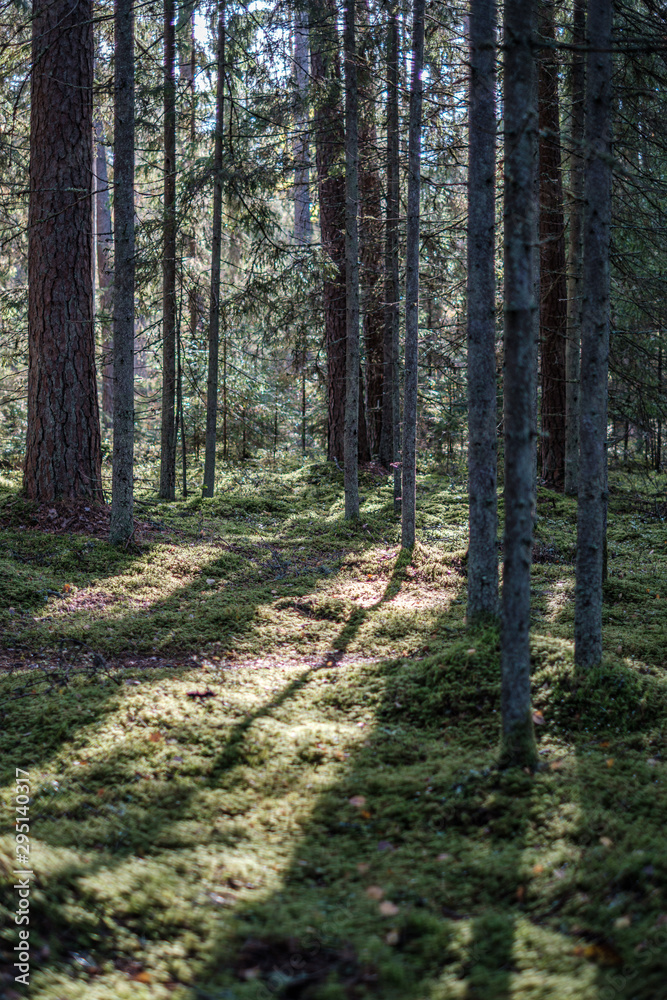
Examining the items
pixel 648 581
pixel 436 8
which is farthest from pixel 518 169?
pixel 436 8

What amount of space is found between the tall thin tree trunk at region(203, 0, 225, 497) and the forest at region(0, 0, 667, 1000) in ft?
0.34

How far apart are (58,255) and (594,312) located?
804 cm

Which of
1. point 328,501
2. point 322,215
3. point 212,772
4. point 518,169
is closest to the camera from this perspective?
point 518,169

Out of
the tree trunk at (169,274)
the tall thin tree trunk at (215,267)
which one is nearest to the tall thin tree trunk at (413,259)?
the tall thin tree trunk at (215,267)

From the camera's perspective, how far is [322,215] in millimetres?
16031

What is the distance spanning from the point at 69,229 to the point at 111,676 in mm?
7197

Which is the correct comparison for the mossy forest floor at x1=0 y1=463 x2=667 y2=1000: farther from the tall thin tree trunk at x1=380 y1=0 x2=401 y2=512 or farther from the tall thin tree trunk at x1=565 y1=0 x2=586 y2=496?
the tall thin tree trunk at x1=380 y1=0 x2=401 y2=512

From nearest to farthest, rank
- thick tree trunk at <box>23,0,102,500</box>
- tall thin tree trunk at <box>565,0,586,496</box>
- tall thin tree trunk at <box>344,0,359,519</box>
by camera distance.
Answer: thick tree trunk at <box>23,0,102,500</box> → tall thin tree trunk at <box>344,0,359,519</box> → tall thin tree trunk at <box>565,0,586,496</box>

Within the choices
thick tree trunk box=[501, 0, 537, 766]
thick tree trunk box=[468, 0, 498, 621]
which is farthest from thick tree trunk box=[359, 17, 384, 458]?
thick tree trunk box=[501, 0, 537, 766]

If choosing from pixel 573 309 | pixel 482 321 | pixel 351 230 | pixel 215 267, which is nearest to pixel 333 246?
pixel 215 267

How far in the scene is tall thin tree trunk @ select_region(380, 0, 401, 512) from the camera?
13422mm

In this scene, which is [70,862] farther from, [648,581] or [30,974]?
[648,581]

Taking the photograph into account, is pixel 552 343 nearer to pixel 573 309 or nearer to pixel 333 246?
pixel 573 309

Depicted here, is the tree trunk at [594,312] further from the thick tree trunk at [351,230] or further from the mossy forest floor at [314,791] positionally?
the thick tree trunk at [351,230]
